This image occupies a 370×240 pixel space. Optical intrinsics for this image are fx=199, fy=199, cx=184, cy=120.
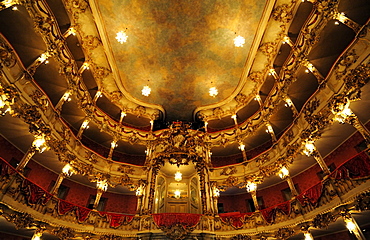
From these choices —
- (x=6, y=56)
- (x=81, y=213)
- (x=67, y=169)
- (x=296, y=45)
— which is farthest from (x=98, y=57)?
(x=296, y=45)

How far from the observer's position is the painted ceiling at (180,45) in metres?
12.6

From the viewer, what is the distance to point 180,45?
1454 centimetres

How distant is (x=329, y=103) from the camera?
9.73 m

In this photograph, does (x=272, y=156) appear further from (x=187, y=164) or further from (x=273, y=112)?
(x=187, y=164)

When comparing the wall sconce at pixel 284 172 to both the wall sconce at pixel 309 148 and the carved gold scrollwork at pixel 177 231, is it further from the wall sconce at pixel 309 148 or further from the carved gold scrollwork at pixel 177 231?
the carved gold scrollwork at pixel 177 231

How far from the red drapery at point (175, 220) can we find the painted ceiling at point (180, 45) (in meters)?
10.3

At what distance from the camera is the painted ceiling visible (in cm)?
1264

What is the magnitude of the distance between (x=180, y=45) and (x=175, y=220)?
11724 mm

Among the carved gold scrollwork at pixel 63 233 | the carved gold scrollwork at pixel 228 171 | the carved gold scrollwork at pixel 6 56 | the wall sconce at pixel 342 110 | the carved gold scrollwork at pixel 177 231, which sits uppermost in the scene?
the carved gold scrollwork at pixel 6 56

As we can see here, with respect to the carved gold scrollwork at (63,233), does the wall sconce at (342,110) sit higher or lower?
higher

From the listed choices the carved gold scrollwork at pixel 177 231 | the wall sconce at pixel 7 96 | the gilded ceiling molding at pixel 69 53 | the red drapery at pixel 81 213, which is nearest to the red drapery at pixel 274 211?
the carved gold scrollwork at pixel 177 231

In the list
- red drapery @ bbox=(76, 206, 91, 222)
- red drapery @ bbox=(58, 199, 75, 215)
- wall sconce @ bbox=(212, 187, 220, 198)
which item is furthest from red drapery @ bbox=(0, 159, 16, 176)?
wall sconce @ bbox=(212, 187, 220, 198)

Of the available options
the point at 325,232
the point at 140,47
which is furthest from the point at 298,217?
the point at 140,47

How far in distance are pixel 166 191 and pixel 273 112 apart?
9917 mm
